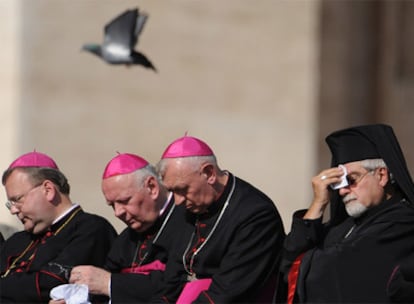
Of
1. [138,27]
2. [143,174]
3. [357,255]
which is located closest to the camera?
[357,255]

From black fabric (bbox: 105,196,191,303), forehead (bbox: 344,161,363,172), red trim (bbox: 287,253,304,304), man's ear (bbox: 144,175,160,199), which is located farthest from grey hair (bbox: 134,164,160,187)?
forehead (bbox: 344,161,363,172)

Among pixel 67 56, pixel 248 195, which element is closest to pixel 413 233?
pixel 248 195

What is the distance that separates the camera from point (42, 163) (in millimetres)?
7531

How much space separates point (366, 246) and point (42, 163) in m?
2.13

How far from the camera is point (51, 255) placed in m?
7.42

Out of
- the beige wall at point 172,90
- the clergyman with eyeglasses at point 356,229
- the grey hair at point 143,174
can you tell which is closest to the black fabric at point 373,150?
the clergyman with eyeglasses at point 356,229

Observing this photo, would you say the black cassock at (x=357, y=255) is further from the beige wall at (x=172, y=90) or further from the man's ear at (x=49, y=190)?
the beige wall at (x=172, y=90)

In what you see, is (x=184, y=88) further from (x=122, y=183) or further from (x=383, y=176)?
(x=383, y=176)

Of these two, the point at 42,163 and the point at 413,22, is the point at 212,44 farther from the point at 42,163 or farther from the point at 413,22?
the point at 42,163

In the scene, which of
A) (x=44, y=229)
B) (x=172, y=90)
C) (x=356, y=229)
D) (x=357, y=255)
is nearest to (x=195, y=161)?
(x=356, y=229)

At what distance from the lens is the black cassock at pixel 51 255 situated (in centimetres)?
725

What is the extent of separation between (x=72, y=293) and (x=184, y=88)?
22.5 feet

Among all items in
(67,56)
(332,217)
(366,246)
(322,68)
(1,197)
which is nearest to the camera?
(366,246)

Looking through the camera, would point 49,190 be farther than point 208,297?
Yes
